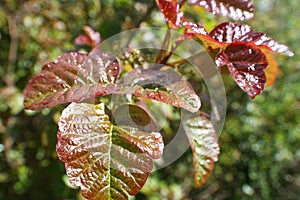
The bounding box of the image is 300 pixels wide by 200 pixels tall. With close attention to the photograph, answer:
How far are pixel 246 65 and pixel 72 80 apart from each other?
12.4 inches

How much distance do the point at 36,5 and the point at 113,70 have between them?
1204 millimetres

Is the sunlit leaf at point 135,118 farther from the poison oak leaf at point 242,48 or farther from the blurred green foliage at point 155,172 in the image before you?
the blurred green foliage at point 155,172

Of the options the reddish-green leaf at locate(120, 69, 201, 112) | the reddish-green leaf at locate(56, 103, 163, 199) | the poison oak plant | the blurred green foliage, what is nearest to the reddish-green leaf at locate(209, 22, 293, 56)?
the poison oak plant

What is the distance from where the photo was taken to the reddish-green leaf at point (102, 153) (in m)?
0.66

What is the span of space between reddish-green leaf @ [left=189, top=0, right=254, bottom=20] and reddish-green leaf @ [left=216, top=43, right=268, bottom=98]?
0.10 m

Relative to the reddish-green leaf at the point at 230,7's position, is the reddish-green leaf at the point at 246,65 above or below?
below

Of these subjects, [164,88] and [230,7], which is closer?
[164,88]

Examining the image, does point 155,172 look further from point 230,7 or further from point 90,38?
point 230,7

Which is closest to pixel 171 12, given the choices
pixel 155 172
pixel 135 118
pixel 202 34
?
pixel 202 34

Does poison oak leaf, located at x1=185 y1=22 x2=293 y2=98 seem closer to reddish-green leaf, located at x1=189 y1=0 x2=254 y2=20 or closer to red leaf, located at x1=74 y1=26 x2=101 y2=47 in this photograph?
reddish-green leaf, located at x1=189 y1=0 x2=254 y2=20

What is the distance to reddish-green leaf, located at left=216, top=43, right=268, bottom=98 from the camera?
723mm

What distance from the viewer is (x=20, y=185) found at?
1488 mm

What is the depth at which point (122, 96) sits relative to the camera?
0.86m

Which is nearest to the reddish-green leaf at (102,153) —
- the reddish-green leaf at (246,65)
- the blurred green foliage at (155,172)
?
the reddish-green leaf at (246,65)
